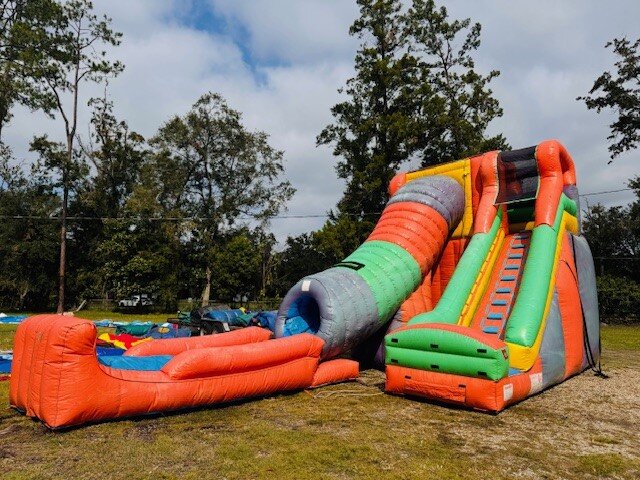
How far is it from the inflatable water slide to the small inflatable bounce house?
0.02 m

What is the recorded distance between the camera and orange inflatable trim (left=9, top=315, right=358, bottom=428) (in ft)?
15.6

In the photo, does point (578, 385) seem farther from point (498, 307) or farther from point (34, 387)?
point (34, 387)

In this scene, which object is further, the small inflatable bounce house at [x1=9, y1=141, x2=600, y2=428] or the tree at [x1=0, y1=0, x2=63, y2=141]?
the tree at [x1=0, y1=0, x2=63, y2=141]

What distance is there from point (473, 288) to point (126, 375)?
17.9 ft

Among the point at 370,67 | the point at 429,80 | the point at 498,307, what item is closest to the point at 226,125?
the point at 370,67

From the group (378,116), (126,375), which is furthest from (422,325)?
(378,116)

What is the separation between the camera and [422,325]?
6551 mm

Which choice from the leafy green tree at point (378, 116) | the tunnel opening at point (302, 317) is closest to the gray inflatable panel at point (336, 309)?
the tunnel opening at point (302, 317)

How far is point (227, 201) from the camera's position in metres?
28.8

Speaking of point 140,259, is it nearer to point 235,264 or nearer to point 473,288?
point 235,264

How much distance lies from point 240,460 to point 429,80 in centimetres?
2351

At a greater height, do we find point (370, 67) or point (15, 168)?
point (370, 67)

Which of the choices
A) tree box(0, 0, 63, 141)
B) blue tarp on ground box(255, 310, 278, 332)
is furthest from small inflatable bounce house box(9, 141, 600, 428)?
tree box(0, 0, 63, 141)

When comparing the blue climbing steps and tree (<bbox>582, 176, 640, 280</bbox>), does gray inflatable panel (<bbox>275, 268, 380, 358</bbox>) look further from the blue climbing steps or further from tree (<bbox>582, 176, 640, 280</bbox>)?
tree (<bbox>582, 176, 640, 280</bbox>)
